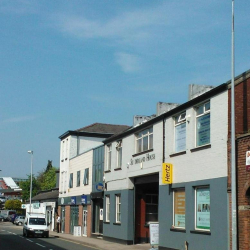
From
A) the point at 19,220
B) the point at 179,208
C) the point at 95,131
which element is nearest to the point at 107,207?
the point at 179,208

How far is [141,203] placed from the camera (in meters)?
30.5

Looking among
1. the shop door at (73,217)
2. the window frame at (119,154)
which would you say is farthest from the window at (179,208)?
the shop door at (73,217)

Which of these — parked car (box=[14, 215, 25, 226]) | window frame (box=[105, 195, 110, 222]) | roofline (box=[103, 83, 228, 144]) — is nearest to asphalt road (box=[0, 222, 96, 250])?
window frame (box=[105, 195, 110, 222])

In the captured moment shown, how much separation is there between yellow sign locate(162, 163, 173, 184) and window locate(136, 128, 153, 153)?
3.26m

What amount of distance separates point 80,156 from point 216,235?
84.3 feet

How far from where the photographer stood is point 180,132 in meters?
23.7

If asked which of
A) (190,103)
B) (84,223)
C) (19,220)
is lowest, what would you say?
(19,220)

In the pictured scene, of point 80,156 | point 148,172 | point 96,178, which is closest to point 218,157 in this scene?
point 148,172

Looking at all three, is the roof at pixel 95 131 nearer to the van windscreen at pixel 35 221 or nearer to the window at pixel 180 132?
the van windscreen at pixel 35 221

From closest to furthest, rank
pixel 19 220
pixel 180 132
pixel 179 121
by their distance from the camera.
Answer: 1. pixel 180 132
2. pixel 179 121
3. pixel 19 220

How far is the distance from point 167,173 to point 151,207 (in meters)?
6.91

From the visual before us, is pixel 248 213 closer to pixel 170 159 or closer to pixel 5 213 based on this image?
pixel 170 159

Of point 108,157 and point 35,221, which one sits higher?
point 108,157

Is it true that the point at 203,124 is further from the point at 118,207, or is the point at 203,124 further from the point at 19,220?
the point at 19,220
